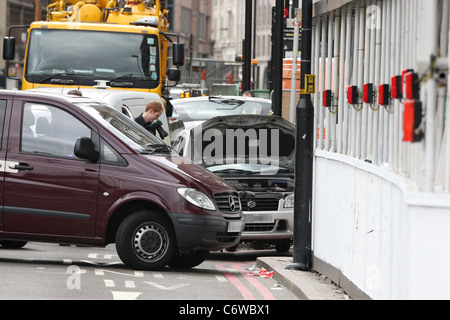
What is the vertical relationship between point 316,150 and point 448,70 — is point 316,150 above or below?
below

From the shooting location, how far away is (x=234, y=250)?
16.0 meters

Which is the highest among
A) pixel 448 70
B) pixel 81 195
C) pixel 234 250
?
pixel 448 70

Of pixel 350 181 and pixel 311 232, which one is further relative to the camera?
pixel 311 232

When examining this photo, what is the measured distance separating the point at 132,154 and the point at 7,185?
133cm

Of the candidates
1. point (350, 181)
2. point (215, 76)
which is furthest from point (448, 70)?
point (215, 76)

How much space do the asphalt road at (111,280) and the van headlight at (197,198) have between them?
73 centimetres

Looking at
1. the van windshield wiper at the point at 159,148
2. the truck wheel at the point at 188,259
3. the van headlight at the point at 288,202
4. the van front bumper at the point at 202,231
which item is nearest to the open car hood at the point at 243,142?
the van headlight at the point at 288,202

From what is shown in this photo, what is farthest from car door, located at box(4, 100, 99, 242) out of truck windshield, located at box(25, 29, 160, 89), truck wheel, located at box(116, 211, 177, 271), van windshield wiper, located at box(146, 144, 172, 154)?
truck windshield, located at box(25, 29, 160, 89)

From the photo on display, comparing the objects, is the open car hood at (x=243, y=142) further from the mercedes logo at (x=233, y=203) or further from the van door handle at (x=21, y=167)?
the van door handle at (x=21, y=167)

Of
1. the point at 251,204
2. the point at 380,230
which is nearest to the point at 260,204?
the point at 251,204

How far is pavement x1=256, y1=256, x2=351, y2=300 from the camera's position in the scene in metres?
10.3

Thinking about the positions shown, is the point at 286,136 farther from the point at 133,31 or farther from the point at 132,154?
the point at 133,31

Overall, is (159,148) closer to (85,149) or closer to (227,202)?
(227,202)

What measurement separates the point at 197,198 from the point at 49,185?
1.52m
